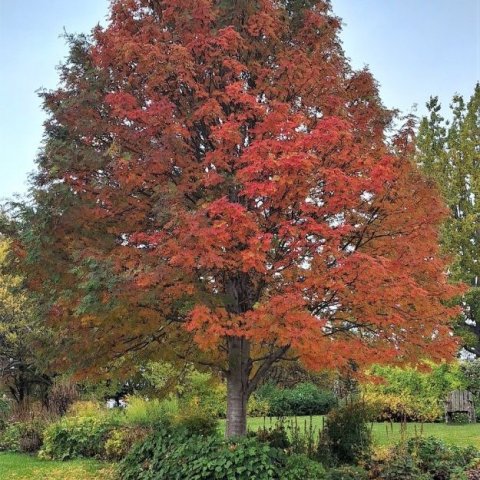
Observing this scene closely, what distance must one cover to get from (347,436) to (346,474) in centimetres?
158

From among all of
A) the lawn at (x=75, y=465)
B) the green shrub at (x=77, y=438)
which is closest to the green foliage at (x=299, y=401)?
the lawn at (x=75, y=465)

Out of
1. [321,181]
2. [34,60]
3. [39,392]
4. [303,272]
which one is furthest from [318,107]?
[39,392]

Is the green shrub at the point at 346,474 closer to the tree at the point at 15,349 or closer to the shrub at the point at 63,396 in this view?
the shrub at the point at 63,396

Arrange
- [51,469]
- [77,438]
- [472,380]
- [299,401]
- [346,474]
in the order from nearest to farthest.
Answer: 1. [346,474]
2. [51,469]
3. [77,438]
4. [472,380]
5. [299,401]

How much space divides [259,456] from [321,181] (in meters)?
3.55

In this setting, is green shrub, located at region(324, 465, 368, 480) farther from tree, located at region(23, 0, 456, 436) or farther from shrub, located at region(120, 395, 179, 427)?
shrub, located at region(120, 395, 179, 427)

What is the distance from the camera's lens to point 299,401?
61.6ft

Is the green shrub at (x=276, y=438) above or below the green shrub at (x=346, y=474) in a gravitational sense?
above

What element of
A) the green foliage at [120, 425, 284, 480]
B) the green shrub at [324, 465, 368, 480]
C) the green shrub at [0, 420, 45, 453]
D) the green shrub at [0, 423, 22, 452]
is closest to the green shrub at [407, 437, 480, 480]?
the green shrub at [324, 465, 368, 480]

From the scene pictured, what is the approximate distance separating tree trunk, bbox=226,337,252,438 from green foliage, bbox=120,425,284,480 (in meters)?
0.49

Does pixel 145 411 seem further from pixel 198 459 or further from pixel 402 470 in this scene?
pixel 402 470

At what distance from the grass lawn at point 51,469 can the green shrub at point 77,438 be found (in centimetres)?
36

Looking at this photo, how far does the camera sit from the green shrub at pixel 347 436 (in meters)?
8.61

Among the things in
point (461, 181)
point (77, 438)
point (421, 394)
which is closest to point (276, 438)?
point (77, 438)
